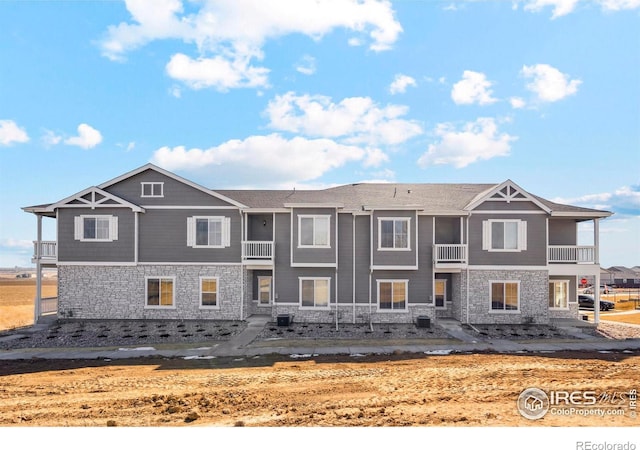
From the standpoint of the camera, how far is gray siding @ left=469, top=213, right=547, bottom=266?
64.3ft

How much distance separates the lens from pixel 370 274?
19.7 meters

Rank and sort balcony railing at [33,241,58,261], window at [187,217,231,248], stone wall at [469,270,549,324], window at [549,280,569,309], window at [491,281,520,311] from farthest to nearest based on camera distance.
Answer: window at [549,280,569,309], balcony railing at [33,241,58,261], window at [187,217,231,248], window at [491,281,520,311], stone wall at [469,270,549,324]

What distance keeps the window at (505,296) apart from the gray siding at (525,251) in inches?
41.3

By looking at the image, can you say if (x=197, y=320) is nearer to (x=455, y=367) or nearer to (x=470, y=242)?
(x=455, y=367)

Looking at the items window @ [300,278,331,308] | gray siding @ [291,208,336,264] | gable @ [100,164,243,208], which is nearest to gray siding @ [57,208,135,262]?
gable @ [100,164,243,208]

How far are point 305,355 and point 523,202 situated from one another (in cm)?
1354

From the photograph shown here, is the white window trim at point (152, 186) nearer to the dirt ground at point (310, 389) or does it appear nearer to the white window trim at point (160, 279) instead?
the white window trim at point (160, 279)

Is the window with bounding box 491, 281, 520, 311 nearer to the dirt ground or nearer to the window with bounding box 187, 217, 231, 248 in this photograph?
the dirt ground

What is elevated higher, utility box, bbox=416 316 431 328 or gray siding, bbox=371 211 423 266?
gray siding, bbox=371 211 423 266

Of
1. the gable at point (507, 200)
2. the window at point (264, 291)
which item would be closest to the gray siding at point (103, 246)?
the window at point (264, 291)

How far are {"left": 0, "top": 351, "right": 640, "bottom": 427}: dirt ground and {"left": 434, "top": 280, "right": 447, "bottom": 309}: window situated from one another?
24.1 feet

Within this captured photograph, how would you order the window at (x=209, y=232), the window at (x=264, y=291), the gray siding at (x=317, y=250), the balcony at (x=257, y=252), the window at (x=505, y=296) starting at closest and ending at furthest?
the gray siding at (x=317, y=250) < the window at (x=505, y=296) < the balcony at (x=257, y=252) < the window at (x=209, y=232) < the window at (x=264, y=291)

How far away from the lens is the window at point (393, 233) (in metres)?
19.4

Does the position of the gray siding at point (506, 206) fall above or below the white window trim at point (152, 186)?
below
